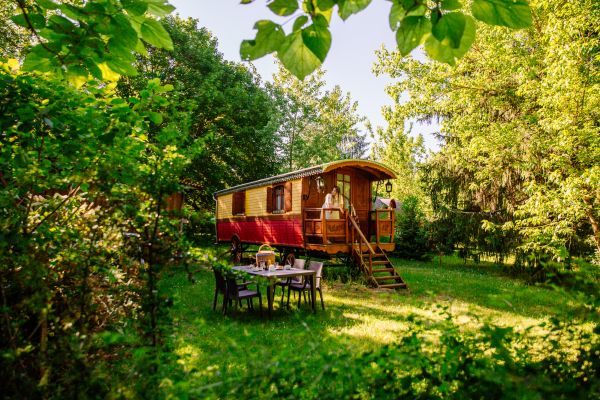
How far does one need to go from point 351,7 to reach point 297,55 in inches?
9.8

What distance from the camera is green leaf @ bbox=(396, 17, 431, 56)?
4.27 feet

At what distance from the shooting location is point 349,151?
5116cm

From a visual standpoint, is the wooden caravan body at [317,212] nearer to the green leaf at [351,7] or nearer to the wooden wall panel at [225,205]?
the wooden wall panel at [225,205]

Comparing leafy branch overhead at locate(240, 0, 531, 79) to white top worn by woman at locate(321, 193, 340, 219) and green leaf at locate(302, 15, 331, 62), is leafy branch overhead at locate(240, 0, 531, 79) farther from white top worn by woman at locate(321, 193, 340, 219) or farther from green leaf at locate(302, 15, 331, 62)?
white top worn by woman at locate(321, 193, 340, 219)

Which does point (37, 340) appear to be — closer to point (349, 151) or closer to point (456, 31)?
point (456, 31)

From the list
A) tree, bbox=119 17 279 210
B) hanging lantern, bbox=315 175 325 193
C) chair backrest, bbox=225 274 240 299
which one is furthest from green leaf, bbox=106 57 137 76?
tree, bbox=119 17 279 210

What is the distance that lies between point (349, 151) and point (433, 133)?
1307 inches

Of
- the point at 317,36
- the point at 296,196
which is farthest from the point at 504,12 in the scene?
the point at 296,196

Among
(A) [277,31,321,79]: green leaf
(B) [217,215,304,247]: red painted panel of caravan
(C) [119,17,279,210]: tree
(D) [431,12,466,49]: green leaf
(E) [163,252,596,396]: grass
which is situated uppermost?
(C) [119,17,279,210]: tree

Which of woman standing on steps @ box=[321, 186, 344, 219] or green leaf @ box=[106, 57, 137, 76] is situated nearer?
green leaf @ box=[106, 57, 137, 76]

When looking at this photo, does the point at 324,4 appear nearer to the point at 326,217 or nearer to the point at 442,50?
the point at 442,50

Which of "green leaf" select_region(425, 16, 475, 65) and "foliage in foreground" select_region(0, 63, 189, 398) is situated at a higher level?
"green leaf" select_region(425, 16, 475, 65)

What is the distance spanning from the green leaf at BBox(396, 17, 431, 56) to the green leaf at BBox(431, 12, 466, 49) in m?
0.09

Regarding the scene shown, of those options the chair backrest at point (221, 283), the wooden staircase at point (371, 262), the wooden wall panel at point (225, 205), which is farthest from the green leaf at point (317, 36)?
the wooden wall panel at point (225, 205)
